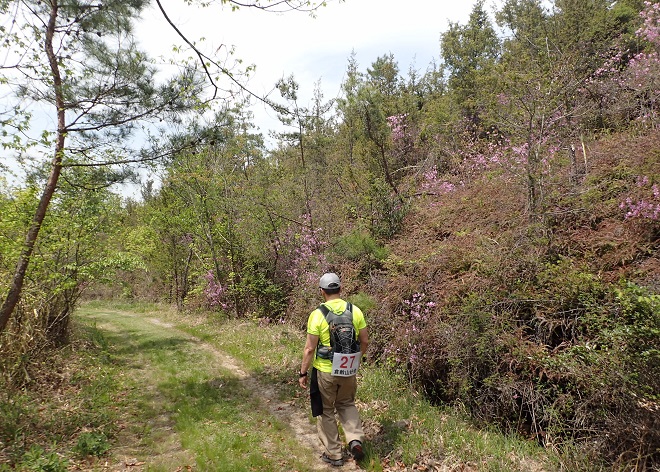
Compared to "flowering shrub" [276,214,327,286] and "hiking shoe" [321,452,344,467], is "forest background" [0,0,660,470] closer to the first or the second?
"flowering shrub" [276,214,327,286]

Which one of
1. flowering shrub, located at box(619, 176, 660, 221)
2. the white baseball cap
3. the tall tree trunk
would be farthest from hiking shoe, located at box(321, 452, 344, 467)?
flowering shrub, located at box(619, 176, 660, 221)

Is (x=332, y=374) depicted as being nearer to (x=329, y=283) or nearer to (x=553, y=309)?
(x=329, y=283)

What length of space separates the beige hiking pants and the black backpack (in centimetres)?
28

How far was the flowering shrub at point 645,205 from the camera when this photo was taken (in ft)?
17.7

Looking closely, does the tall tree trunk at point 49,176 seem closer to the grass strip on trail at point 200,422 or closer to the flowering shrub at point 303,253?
the grass strip on trail at point 200,422

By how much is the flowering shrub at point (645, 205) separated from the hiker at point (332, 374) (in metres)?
4.65

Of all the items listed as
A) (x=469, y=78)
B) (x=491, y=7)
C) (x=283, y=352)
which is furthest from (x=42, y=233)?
(x=491, y=7)

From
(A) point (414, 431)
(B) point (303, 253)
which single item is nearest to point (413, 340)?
(A) point (414, 431)

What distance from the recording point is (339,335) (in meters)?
4.08

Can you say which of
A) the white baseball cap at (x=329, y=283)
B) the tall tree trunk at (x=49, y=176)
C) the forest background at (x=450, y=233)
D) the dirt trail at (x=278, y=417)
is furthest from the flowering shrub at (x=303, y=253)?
the tall tree trunk at (x=49, y=176)

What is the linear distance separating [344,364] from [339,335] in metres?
0.33

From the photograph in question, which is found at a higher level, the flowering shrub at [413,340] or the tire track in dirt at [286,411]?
the flowering shrub at [413,340]

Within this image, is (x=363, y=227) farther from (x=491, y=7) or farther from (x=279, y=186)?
(x=491, y=7)

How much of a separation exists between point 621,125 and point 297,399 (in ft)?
34.4
